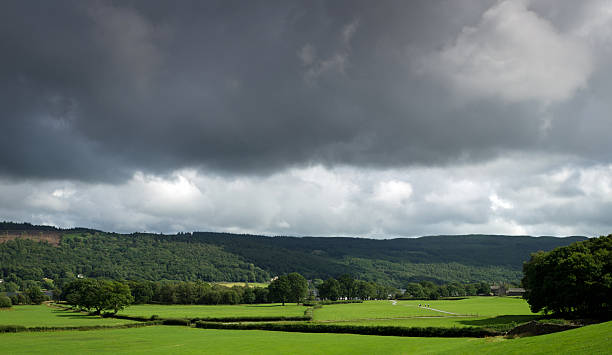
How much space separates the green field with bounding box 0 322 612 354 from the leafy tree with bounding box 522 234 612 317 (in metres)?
23.7

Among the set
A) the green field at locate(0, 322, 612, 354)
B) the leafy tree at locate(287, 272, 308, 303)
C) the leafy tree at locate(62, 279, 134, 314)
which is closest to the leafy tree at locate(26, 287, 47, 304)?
the leafy tree at locate(62, 279, 134, 314)

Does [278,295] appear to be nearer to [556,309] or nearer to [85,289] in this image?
[85,289]

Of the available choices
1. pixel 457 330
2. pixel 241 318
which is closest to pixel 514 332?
pixel 457 330

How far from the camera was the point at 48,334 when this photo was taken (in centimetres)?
8350

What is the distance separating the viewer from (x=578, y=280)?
2773 inches

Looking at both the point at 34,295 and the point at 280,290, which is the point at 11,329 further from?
the point at 34,295

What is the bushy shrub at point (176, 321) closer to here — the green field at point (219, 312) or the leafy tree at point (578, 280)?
the green field at point (219, 312)

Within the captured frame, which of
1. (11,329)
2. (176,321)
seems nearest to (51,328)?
(11,329)

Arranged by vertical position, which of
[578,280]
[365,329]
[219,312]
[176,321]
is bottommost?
[219,312]

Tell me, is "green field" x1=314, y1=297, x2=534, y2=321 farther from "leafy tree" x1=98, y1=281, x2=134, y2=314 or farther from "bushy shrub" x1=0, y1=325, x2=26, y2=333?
"bushy shrub" x1=0, y1=325, x2=26, y2=333

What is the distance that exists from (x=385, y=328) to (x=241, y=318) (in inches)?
1646

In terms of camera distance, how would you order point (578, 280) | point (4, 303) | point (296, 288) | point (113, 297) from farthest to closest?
point (296, 288) < point (4, 303) < point (113, 297) < point (578, 280)

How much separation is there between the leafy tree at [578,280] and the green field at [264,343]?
77.7ft

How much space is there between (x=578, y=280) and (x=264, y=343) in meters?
51.7
